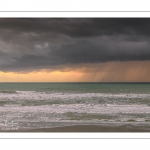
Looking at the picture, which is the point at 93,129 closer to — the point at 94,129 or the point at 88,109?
the point at 94,129

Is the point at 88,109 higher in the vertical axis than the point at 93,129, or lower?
higher

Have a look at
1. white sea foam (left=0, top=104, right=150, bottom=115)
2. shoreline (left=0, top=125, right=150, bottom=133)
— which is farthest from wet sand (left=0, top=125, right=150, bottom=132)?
white sea foam (left=0, top=104, right=150, bottom=115)

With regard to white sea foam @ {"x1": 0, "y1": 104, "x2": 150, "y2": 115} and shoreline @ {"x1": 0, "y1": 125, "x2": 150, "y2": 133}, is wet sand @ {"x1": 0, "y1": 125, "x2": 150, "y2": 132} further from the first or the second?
white sea foam @ {"x1": 0, "y1": 104, "x2": 150, "y2": 115}

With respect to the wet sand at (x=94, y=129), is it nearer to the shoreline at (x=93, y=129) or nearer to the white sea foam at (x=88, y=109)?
the shoreline at (x=93, y=129)

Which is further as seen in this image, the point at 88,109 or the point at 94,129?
the point at 88,109

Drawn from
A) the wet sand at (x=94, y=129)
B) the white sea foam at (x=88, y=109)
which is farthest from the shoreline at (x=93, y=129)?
the white sea foam at (x=88, y=109)

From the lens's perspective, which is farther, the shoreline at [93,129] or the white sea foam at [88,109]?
the white sea foam at [88,109]

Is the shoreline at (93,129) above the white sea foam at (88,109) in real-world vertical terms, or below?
below

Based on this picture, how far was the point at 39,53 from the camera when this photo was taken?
21.4 ft

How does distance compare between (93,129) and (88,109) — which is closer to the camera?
(93,129)

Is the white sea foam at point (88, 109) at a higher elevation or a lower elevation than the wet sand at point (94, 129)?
higher

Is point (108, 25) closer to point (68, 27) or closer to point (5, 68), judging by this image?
point (68, 27)

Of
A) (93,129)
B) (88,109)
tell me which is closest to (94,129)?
(93,129)

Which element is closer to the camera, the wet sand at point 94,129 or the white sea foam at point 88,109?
the wet sand at point 94,129
